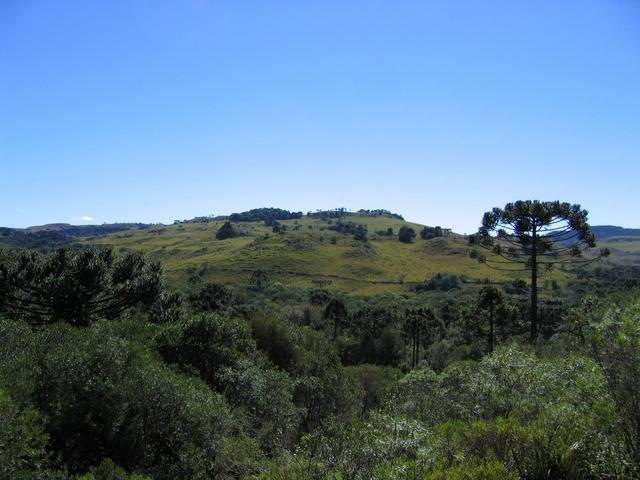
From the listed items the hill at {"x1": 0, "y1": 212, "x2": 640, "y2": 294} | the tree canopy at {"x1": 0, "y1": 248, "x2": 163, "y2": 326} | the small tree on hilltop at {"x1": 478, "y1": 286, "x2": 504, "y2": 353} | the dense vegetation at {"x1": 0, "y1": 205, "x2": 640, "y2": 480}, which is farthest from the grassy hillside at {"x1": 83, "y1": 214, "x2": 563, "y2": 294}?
the dense vegetation at {"x1": 0, "y1": 205, "x2": 640, "y2": 480}

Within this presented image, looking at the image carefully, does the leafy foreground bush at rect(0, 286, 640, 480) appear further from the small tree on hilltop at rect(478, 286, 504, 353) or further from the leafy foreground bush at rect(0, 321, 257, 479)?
the small tree on hilltop at rect(478, 286, 504, 353)

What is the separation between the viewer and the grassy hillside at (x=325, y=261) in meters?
137

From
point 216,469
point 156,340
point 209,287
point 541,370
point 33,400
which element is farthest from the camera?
point 209,287

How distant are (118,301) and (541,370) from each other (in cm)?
3114

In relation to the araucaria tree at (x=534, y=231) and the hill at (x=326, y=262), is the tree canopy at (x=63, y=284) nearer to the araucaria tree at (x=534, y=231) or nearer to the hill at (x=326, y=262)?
the araucaria tree at (x=534, y=231)

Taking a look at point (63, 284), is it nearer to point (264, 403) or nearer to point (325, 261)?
point (264, 403)

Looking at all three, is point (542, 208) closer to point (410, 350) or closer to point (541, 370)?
point (541, 370)

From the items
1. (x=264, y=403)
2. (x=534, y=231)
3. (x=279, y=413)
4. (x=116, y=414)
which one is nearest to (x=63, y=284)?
(x=264, y=403)

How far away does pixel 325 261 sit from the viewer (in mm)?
156500

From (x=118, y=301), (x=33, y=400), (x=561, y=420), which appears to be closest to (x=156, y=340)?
(x=33, y=400)

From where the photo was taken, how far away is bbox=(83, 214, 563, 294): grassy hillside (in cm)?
13738

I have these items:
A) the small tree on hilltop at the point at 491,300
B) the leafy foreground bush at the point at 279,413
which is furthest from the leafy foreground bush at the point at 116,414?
the small tree on hilltop at the point at 491,300

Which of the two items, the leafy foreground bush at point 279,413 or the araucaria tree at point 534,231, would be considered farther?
the araucaria tree at point 534,231

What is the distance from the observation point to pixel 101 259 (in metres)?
33.8
